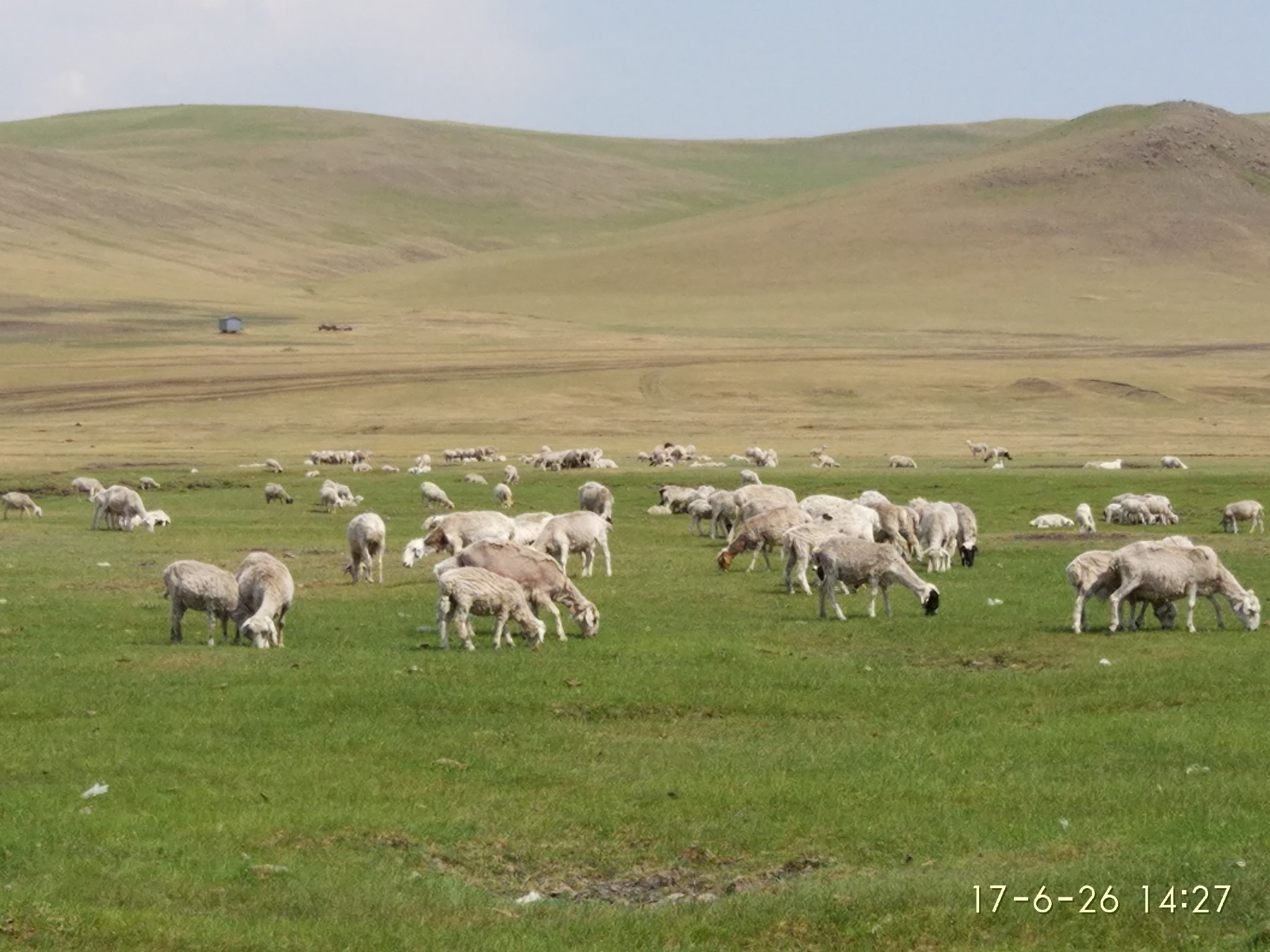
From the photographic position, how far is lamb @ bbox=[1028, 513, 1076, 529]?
37906 mm

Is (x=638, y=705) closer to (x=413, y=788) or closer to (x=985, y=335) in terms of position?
(x=413, y=788)

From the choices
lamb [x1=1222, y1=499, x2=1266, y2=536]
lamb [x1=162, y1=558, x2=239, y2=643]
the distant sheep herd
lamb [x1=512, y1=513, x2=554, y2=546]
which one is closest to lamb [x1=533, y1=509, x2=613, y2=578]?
the distant sheep herd

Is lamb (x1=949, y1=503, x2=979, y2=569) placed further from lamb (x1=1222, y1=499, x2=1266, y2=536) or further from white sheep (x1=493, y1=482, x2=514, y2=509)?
white sheep (x1=493, y1=482, x2=514, y2=509)

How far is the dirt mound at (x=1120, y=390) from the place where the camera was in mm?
81625

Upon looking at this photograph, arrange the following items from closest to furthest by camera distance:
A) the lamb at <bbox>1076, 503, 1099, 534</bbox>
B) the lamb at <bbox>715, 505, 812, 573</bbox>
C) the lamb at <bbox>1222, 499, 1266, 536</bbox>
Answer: the lamb at <bbox>715, 505, 812, 573</bbox>, the lamb at <bbox>1222, 499, 1266, 536</bbox>, the lamb at <bbox>1076, 503, 1099, 534</bbox>

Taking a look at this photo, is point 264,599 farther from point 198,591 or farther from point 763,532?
point 763,532

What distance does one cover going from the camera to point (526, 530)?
2867 centimetres

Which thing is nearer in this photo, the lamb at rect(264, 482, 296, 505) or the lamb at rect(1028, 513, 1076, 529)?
the lamb at rect(1028, 513, 1076, 529)

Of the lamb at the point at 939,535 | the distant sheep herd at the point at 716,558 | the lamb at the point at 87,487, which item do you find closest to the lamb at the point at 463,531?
the distant sheep herd at the point at 716,558

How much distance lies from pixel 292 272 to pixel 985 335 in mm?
85530

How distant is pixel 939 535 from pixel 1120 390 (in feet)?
184

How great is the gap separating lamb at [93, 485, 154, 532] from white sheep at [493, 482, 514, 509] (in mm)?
8265

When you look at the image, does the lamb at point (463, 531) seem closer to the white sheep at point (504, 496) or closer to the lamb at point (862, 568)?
the lamb at point (862, 568)

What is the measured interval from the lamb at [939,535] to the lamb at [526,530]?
257 inches
